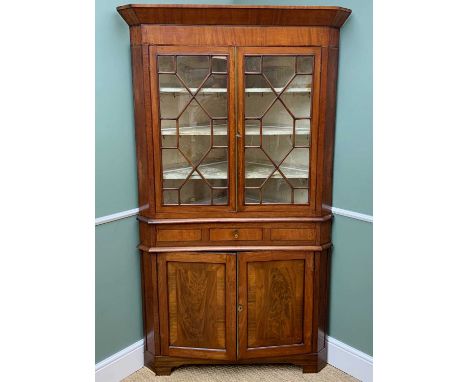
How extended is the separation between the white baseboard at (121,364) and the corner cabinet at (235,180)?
0.25 ft

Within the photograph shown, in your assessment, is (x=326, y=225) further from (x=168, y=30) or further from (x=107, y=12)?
(x=107, y=12)

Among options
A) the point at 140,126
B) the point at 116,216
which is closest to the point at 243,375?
the point at 116,216

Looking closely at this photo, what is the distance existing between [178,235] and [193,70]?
0.87 metres

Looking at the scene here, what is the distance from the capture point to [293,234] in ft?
8.23

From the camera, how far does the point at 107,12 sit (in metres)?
2.30

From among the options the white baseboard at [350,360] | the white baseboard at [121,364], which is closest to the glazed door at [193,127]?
the white baseboard at [121,364]

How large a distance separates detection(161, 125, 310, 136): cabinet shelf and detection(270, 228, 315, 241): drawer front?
52 cm

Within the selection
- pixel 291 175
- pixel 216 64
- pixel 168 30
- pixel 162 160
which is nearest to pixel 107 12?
pixel 168 30

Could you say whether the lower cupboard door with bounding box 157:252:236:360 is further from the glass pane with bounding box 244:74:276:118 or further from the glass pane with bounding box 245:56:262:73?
the glass pane with bounding box 245:56:262:73

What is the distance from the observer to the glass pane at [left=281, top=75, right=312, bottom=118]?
240cm

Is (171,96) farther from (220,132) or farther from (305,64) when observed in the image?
(305,64)

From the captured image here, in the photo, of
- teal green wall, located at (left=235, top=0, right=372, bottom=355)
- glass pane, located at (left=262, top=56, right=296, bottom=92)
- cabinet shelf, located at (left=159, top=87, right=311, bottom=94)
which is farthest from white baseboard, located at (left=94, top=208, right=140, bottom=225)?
teal green wall, located at (left=235, top=0, right=372, bottom=355)

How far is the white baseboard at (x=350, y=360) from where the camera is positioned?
2.53 metres
